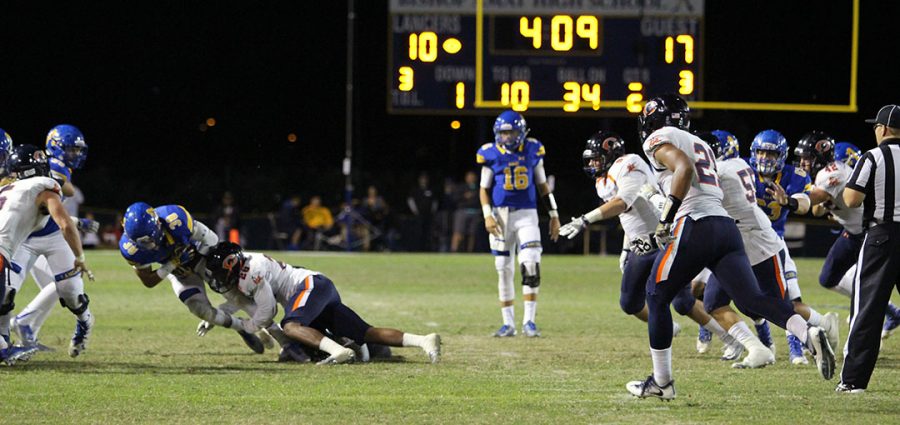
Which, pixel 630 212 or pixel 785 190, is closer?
pixel 630 212

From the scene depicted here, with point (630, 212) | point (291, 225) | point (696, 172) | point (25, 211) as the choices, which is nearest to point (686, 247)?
point (696, 172)

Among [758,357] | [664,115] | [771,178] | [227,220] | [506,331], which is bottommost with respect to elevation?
[227,220]

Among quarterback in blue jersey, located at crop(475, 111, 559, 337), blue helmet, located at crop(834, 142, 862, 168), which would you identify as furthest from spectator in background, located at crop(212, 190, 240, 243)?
blue helmet, located at crop(834, 142, 862, 168)

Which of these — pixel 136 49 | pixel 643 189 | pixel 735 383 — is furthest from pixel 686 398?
pixel 136 49

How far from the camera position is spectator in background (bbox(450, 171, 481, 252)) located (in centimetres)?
2597

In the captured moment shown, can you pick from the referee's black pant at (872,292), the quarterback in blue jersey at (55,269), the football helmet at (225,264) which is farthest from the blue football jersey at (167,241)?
the referee's black pant at (872,292)

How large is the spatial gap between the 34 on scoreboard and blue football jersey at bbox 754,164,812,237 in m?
12.9

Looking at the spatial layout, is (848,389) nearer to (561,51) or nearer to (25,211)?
(25,211)

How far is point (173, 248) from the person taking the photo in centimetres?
877

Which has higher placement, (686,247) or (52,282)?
(686,247)

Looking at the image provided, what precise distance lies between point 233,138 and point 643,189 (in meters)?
35.4

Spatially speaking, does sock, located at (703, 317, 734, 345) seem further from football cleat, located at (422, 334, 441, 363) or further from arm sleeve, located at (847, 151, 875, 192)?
arm sleeve, located at (847, 151, 875, 192)

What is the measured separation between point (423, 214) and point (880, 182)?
20547 mm

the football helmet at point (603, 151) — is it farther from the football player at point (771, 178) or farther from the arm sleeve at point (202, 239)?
the arm sleeve at point (202, 239)
